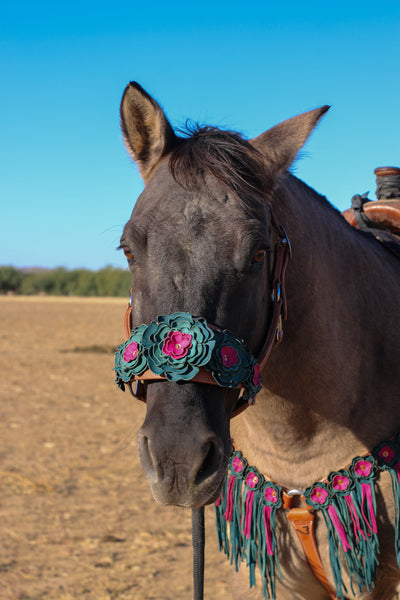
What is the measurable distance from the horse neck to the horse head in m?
0.23

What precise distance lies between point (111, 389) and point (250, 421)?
27.8 feet

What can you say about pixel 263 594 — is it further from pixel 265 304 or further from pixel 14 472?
pixel 14 472

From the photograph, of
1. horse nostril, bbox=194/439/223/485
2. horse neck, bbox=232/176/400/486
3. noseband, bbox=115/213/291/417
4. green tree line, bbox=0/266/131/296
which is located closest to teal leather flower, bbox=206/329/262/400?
noseband, bbox=115/213/291/417

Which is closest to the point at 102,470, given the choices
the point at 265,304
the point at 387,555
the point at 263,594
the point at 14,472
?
the point at 14,472

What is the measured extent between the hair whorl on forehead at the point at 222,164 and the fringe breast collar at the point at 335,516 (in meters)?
1.14

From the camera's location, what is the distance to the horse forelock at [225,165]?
70.3 inches

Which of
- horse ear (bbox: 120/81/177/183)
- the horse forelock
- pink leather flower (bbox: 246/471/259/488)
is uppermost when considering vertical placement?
horse ear (bbox: 120/81/177/183)

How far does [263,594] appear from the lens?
2.40m

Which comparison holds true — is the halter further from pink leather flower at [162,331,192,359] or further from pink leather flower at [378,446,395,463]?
pink leather flower at [378,446,395,463]

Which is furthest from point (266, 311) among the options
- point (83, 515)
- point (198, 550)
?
point (83, 515)

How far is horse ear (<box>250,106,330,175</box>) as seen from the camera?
76.9 inches

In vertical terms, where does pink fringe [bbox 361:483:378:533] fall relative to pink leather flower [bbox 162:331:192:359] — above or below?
below

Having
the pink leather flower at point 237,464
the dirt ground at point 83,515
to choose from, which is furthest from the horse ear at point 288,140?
the dirt ground at point 83,515

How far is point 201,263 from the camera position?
1.65 m
